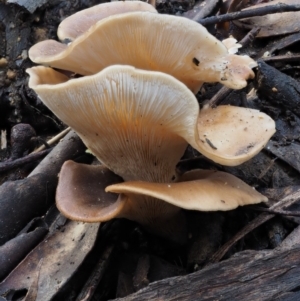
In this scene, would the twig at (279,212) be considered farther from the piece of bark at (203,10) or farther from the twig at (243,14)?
the piece of bark at (203,10)

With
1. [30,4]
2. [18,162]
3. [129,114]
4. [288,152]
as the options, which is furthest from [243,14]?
[18,162]

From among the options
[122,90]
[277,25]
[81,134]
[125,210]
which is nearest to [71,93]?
[122,90]

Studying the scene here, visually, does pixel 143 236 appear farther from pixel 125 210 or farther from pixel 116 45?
pixel 116 45

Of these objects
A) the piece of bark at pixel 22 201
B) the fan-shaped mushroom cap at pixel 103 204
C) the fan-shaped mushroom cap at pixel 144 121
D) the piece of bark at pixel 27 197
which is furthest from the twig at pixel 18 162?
the fan-shaped mushroom cap at pixel 144 121

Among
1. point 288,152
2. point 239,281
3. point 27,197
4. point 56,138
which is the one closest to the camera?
point 239,281

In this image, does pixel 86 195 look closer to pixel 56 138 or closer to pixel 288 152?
pixel 56 138

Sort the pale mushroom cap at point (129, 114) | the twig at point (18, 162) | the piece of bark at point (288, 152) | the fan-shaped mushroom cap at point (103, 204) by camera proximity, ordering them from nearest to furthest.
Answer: the pale mushroom cap at point (129, 114)
the fan-shaped mushroom cap at point (103, 204)
the piece of bark at point (288, 152)
the twig at point (18, 162)

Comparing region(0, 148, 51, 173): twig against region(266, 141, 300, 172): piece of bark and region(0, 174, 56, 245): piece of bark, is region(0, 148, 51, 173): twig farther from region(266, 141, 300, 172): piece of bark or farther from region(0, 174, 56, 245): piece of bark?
region(266, 141, 300, 172): piece of bark
